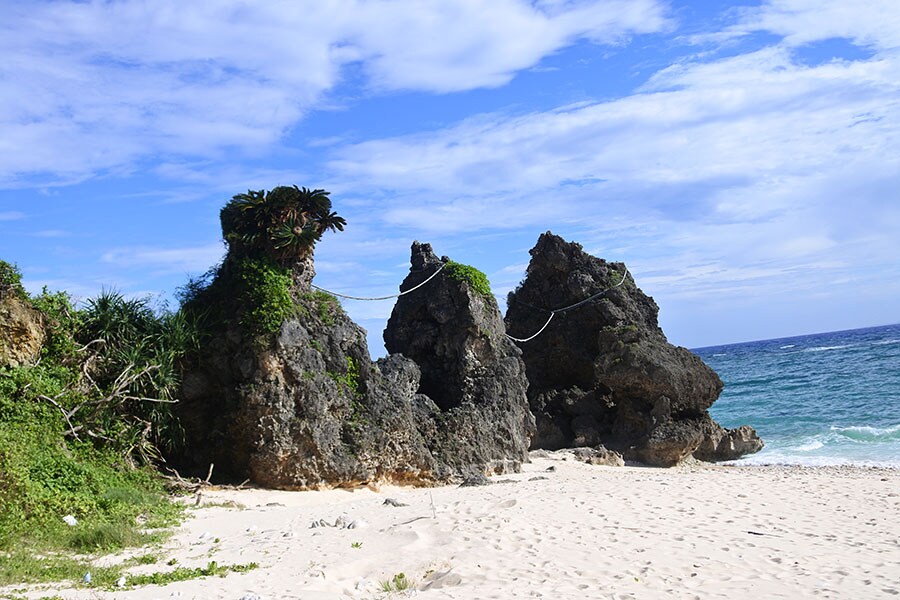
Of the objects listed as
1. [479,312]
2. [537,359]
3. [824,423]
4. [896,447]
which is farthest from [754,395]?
[479,312]

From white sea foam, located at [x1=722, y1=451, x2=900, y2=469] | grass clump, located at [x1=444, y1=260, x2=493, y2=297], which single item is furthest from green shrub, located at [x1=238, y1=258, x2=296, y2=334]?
white sea foam, located at [x1=722, y1=451, x2=900, y2=469]

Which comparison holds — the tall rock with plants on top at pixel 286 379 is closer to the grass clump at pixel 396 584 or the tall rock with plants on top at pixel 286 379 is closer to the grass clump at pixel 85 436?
the grass clump at pixel 85 436

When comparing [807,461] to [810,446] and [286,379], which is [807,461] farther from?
[286,379]

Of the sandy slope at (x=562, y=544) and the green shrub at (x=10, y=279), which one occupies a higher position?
the green shrub at (x=10, y=279)

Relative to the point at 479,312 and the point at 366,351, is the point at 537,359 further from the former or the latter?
the point at 366,351

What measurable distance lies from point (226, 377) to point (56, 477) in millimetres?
3377

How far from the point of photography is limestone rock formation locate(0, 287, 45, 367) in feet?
35.6

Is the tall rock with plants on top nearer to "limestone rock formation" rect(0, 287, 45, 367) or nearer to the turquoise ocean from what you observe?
"limestone rock formation" rect(0, 287, 45, 367)

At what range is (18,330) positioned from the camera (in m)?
11.1

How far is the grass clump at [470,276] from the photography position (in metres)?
16.2

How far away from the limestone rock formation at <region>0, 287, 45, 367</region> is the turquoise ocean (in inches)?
671

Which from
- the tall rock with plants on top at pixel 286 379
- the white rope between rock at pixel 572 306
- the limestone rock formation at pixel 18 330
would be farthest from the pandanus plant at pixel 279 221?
the white rope between rock at pixel 572 306

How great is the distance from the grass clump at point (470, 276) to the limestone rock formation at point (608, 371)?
174 inches

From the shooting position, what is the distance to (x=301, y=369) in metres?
12.5
